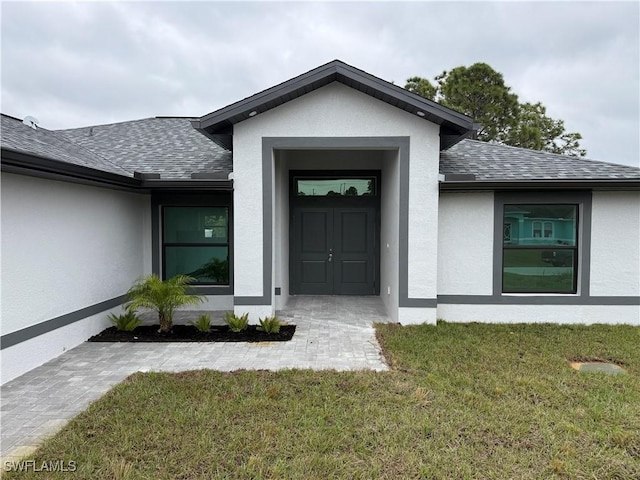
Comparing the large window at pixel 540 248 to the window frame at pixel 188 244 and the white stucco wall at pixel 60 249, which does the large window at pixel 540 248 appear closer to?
the window frame at pixel 188 244

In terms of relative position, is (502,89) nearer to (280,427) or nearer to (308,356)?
(308,356)

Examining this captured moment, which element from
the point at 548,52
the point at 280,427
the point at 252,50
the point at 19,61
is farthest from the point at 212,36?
the point at 280,427

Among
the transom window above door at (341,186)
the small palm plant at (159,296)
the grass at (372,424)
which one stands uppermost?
the transom window above door at (341,186)

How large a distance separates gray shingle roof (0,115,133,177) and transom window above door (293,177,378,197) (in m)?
4.19

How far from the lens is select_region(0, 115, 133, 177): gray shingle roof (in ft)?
17.3

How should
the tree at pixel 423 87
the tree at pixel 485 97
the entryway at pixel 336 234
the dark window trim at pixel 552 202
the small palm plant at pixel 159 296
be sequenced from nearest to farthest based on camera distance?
the small palm plant at pixel 159 296 < the dark window trim at pixel 552 202 < the entryway at pixel 336 234 < the tree at pixel 485 97 < the tree at pixel 423 87

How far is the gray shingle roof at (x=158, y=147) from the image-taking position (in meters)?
8.13

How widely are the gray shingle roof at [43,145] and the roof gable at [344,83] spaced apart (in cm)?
213

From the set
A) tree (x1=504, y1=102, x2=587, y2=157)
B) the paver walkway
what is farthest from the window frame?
tree (x1=504, y1=102, x2=587, y2=157)

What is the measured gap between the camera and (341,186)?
9656 mm

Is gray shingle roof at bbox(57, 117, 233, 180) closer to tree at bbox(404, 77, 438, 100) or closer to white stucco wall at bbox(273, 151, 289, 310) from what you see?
white stucco wall at bbox(273, 151, 289, 310)

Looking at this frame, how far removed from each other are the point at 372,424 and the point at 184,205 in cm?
627

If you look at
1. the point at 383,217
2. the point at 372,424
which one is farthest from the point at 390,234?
the point at 372,424

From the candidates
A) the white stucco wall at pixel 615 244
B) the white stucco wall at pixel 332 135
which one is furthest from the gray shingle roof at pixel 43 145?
the white stucco wall at pixel 615 244
